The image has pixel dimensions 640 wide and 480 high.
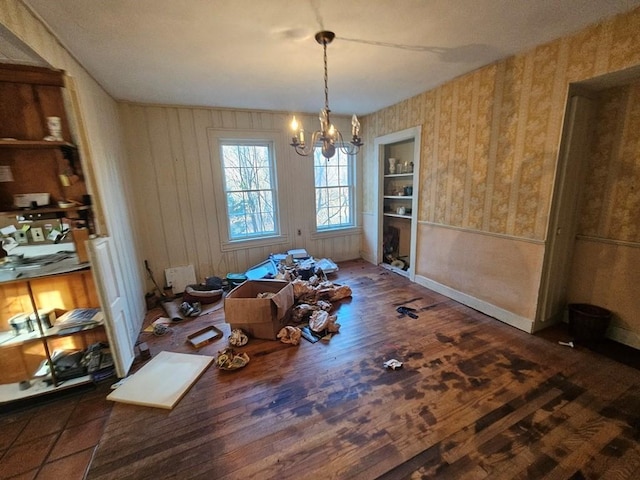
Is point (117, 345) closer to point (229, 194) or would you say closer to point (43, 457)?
point (43, 457)

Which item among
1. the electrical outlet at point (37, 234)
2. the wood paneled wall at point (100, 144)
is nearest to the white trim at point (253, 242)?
the wood paneled wall at point (100, 144)

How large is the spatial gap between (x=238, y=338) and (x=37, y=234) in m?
1.76

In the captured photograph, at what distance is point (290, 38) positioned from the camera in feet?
6.69

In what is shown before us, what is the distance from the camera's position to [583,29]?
2002 mm

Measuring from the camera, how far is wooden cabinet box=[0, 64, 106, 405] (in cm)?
179

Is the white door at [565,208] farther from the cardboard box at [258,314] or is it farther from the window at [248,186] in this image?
the window at [248,186]

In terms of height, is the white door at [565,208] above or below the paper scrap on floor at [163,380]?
above

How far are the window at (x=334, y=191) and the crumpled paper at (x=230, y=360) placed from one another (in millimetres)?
2869

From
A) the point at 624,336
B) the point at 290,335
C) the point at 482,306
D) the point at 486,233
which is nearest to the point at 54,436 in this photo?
the point at 290,335

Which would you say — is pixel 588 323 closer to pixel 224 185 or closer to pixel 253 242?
pixel 253 242

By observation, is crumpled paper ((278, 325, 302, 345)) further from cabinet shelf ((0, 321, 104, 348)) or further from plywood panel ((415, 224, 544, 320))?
plywood panel ((415, 224, 544, 320))

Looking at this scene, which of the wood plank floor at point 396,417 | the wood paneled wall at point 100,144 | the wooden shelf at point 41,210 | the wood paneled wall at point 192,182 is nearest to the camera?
the wood plank floor at point 396,417

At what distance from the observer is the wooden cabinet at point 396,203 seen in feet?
13.4

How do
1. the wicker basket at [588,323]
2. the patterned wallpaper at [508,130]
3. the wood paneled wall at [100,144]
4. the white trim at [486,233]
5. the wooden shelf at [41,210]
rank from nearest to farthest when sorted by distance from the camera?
the wood paneled wall at [100,144], the wooden shelf at [41,210], the patterned wallpaper at [508,130], the wicker basket at [588,323], the white trim at [486,233]
